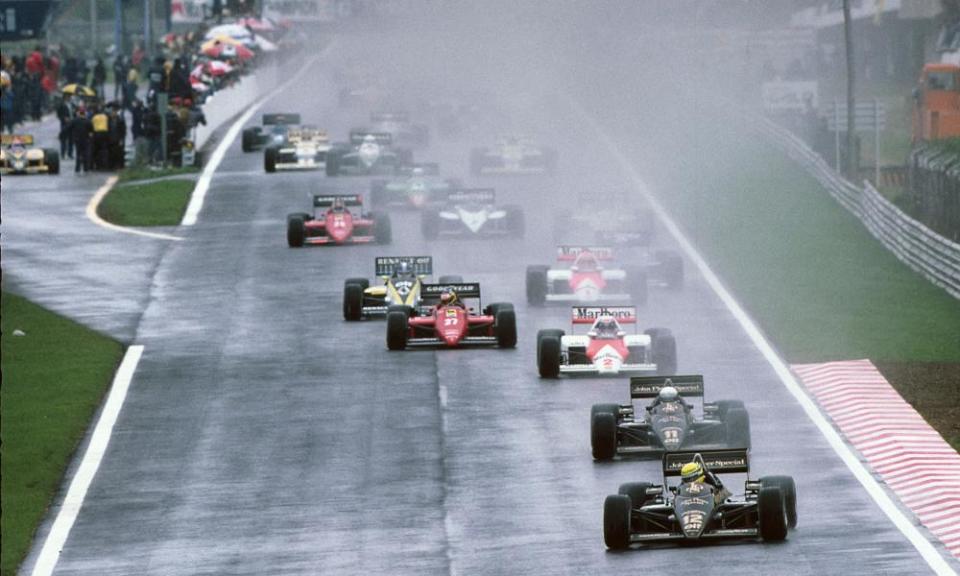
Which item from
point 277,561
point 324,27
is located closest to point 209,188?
point 277,561

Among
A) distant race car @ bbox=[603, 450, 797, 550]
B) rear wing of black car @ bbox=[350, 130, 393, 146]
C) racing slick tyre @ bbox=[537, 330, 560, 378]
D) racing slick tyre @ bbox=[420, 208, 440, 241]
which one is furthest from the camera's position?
rear wing of black car @ bbox=[350, 130, 393, 146]

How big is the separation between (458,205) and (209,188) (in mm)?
12227

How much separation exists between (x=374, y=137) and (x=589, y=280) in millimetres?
21977

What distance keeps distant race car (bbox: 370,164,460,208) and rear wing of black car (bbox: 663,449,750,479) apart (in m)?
29.2

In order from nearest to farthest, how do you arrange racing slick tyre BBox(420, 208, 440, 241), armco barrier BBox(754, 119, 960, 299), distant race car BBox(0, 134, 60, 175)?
armco barrier BBox(754, 119, 960, 299) → racing slick tyre BBox(420, 208, 440, 241) → distant race car BBox(0, 134, 60, 175)

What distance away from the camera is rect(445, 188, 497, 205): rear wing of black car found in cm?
4828

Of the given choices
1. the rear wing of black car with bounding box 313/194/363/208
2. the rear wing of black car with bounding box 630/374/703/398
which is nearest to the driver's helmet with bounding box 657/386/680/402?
the rear wing of black car with bounding box 630/374/703/398

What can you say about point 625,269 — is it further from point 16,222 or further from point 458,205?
point 16,222

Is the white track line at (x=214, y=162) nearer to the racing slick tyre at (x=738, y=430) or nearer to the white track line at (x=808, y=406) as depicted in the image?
the white track line at (x=808, y=406)

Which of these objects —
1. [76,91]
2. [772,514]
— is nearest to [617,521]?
[772,514]

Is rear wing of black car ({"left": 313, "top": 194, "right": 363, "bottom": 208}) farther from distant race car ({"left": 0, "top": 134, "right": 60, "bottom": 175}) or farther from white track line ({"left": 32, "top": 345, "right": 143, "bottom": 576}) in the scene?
distant race car ({"left": 0, "top": 134, "right": 60, "bottom": 175})

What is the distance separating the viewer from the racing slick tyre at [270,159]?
201ft

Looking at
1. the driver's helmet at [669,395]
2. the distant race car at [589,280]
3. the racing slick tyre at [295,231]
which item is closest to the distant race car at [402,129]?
the racing slick tyre at [295,231]

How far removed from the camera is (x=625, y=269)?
3912 cm
